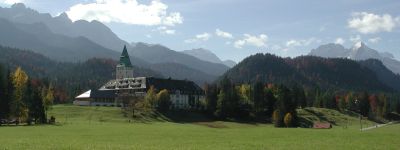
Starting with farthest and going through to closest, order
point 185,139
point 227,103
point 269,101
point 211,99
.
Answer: point 269,101 → point 211,99 → point 227,103 → point 185,139

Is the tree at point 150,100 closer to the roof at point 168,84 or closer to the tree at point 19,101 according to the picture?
the roof at point 168,84

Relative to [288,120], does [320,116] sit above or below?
below

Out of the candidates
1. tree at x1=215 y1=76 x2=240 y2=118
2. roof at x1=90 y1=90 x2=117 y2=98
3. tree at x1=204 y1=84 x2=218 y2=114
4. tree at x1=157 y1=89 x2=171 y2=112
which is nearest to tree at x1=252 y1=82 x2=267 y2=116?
tree at x1=215 y1=76 x2=240 y2=118

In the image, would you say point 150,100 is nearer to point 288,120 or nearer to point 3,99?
point 288,120

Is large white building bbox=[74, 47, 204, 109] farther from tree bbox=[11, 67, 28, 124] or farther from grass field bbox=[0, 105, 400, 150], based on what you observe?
grass field bbox=[0, 105, 400, 150]

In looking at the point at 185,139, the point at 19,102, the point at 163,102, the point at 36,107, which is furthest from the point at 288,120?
the point at 185,139

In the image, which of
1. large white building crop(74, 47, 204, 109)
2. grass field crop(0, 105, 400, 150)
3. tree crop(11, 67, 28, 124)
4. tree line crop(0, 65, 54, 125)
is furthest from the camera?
large white building crop(74, 47, 204, 109)

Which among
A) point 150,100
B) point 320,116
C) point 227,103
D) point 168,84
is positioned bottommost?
point 320,116

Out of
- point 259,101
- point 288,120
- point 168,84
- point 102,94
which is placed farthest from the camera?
point 168,84

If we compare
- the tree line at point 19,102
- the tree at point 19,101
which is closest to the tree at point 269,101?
the tree line at point 19,102

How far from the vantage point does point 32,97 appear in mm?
106375

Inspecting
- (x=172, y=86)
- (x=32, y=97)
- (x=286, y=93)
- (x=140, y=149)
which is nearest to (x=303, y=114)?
(x=286, y=93)

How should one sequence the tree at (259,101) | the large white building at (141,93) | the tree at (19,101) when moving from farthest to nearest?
the large white building at (141,93)
the tree at (259,101)
the tree at (19,101)

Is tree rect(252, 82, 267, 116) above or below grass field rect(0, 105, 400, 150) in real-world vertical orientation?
above
